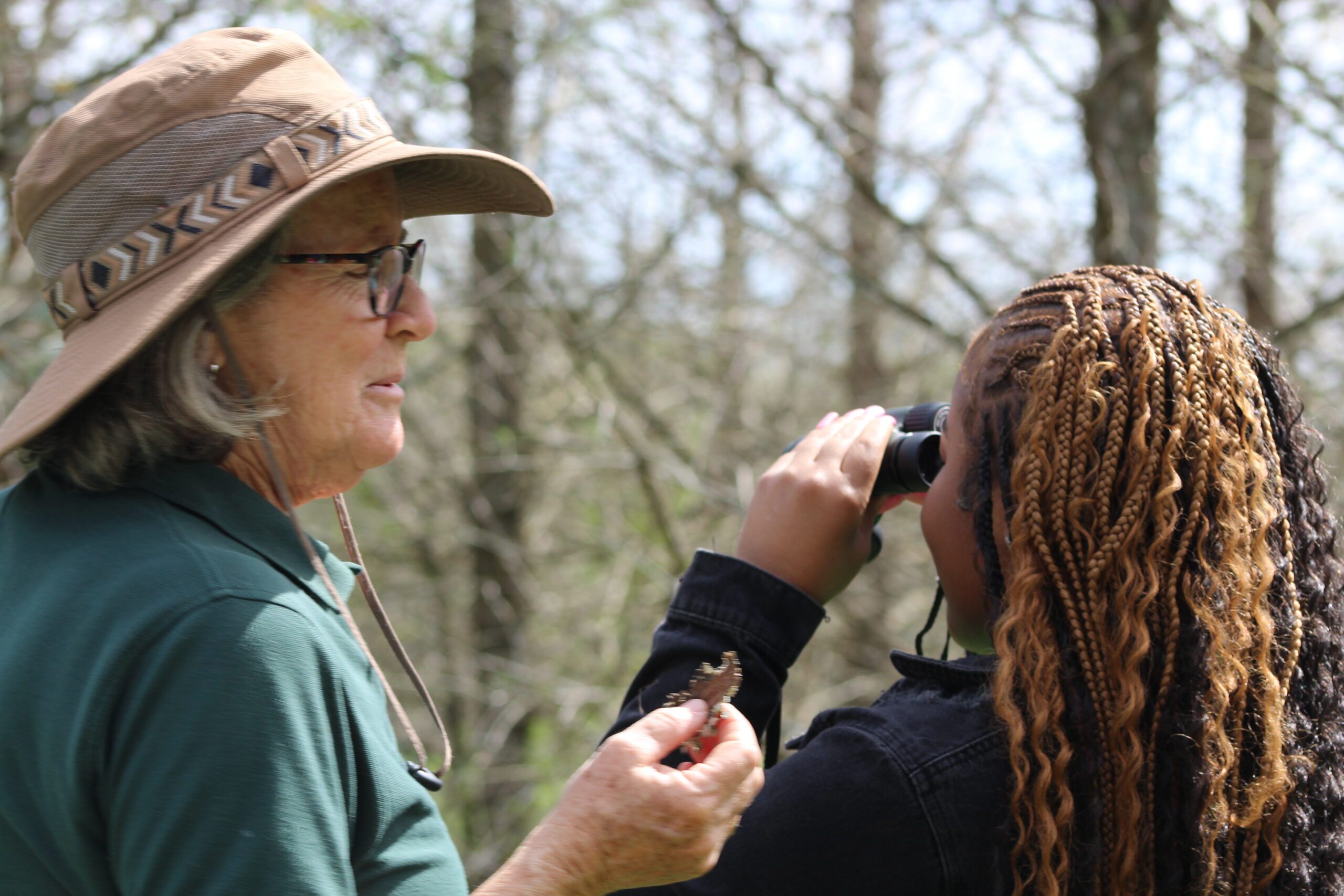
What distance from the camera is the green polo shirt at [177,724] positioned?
3.63 feet

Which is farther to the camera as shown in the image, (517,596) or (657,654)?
(517,596)

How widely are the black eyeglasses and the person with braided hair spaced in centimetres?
85

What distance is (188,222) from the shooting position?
Answer: 138 cm

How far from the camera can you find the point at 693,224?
6766 millimetres

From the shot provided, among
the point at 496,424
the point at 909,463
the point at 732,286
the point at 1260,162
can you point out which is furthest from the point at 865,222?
the point at 909,463

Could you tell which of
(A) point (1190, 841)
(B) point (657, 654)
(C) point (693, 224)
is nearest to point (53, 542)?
(B) point (657, 654)

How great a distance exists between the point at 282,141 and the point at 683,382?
6.18 m

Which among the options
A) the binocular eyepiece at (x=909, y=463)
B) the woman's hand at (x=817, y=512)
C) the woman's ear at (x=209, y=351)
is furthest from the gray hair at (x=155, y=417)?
the binocular eyepiece at (x=909, y=463)

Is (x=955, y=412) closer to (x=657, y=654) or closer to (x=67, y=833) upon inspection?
(x=657, y=654)

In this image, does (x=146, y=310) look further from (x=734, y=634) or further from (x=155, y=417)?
(x=734, y=634)

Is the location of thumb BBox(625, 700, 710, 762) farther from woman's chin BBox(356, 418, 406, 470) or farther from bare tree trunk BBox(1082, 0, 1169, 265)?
bare tree trunk BBox(1082, 0, 1169, 265)

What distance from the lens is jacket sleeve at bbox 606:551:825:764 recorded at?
160 cm

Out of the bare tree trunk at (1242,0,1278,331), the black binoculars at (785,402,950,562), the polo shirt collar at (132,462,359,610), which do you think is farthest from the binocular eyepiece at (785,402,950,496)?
the bare tree trunk at (1242,0,1278,331)

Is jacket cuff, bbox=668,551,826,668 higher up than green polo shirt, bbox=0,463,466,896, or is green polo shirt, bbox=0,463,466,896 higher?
jacket cuff, bbox=668,551,826,668
